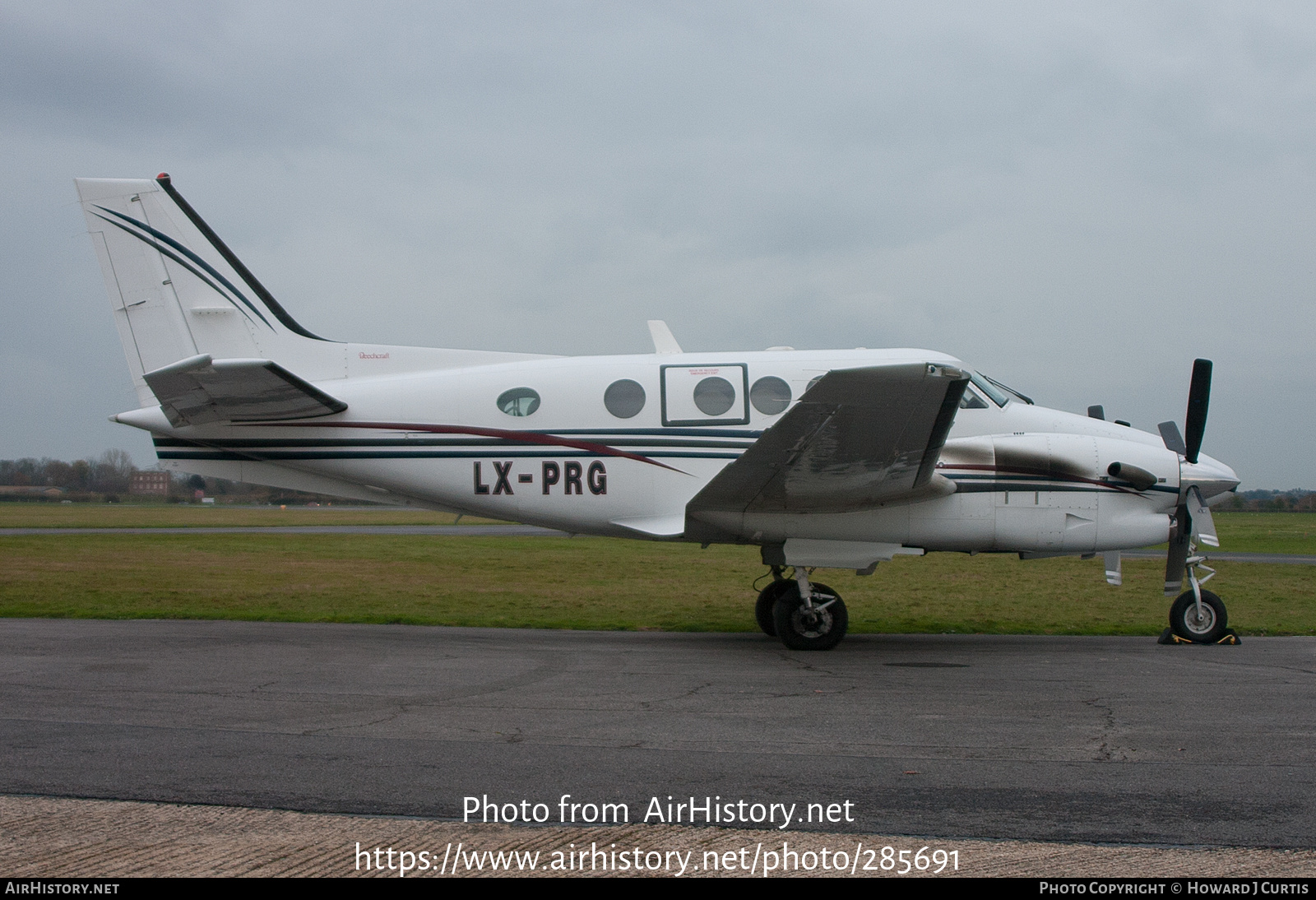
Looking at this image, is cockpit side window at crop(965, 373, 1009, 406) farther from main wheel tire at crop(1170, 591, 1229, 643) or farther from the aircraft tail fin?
the aircraft tail fin

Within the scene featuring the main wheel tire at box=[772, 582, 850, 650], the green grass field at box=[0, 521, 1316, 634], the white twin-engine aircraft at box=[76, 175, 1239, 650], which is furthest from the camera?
the green grass field at box=[0, 521, 1316, 634]

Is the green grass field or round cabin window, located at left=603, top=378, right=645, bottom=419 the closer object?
round cabin window, located at left=603, top=378, right=645, bottom=419

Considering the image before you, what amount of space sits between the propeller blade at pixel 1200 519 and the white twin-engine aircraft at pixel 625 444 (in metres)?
0.03

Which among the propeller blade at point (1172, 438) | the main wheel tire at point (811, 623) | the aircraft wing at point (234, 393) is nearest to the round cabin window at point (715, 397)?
the main wheel tire at point (811, 623)


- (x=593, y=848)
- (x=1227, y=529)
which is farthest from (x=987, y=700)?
(x=1227, y=529)

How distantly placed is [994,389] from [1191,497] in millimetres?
2710

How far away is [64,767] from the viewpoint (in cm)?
558

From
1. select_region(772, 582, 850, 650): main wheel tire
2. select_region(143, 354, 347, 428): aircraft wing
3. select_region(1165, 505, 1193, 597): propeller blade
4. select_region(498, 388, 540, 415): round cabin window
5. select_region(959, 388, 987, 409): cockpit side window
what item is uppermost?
select_region(143, 354, 347, 428): aircraft wing

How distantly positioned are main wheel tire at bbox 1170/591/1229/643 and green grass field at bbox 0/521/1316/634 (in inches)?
73.5

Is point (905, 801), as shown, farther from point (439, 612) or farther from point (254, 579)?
point (254, 579)

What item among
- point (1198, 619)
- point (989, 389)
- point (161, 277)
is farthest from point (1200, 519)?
point (161, 277)

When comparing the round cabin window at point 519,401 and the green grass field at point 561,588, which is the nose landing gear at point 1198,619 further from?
the round cabin window at point 519,401

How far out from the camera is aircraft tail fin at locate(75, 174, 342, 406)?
1237cm

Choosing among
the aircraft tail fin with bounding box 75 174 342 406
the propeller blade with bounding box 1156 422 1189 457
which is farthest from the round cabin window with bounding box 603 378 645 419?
the propeller blade with bounding box 1156 422 1189 457
